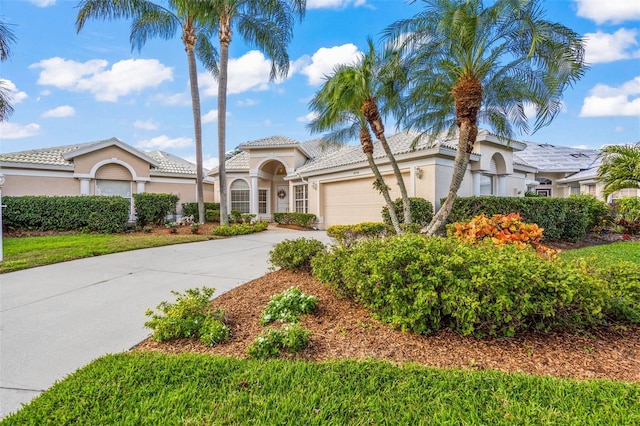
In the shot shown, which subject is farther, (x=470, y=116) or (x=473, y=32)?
(x=470, y=116)

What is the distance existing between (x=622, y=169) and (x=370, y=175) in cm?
976

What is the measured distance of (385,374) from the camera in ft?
8.44

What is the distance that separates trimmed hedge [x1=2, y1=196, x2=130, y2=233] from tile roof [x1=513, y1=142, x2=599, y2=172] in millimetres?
25102

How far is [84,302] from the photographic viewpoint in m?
4.61

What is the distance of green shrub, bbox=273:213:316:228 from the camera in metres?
17.1

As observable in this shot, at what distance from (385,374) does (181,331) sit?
7.15 ft

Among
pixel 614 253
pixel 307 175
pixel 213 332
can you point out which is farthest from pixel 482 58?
pixel 307 175

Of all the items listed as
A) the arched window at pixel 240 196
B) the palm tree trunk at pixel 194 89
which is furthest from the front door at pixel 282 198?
the palm tree trunk at pixel 194 89

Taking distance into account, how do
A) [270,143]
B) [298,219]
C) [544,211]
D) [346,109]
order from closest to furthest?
[346,109]
[544,211]
[298,219]
[270,143]

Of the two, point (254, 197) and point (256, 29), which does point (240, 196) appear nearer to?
point (254, 197)

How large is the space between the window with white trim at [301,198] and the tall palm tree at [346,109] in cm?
778

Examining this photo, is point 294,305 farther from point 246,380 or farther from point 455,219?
point 455,219

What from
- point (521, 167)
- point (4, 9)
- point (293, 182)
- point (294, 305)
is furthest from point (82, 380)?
point (521, 167)

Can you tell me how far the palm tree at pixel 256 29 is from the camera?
1258 centimetres
